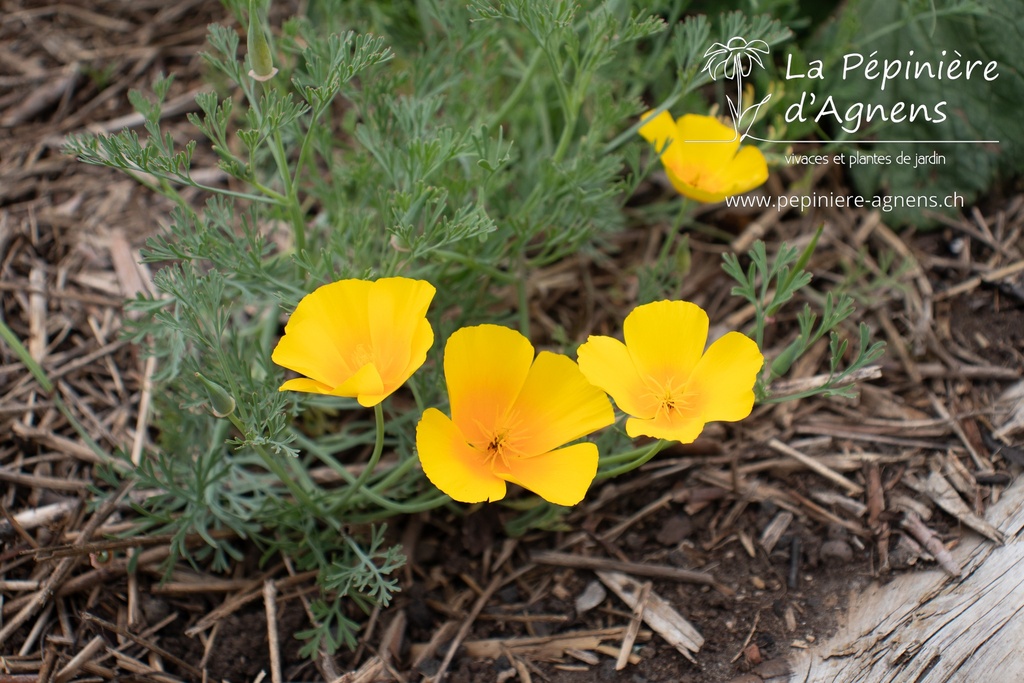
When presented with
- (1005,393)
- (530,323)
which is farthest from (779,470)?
(530,323)

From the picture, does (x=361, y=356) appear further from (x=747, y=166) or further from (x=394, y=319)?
(x=747, y=166)

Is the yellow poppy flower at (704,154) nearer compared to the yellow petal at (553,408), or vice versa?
the yellow petal at (553,408)

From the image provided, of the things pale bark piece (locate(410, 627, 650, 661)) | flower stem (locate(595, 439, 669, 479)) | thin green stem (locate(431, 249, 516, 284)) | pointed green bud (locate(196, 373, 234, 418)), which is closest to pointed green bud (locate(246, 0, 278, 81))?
thin green stem (locate(431, 249, 516, 284))

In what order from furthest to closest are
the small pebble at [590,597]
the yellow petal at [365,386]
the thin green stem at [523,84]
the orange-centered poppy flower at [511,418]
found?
the thin green stem at [523,84]
the small pebble at [590,597]
the orange-centered poppy flower at [511,418]
the yellow petal at [365,386]

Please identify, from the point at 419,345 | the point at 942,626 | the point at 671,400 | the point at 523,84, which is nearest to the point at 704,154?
the point at 523,84

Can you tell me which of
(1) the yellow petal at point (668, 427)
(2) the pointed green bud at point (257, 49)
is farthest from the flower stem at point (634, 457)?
(2) the pointed green bud at point (257, 49)

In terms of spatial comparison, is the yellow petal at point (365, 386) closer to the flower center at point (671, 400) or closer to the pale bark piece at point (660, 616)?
the flower center at point (671, 400)

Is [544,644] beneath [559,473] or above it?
beneath

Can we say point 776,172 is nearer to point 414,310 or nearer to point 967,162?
point 967,162
